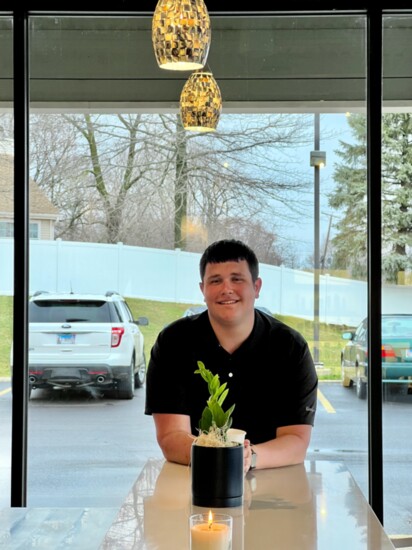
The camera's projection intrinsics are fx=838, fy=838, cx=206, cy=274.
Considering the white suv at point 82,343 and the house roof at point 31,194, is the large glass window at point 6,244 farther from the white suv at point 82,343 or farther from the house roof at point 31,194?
the white suv at point 82,343

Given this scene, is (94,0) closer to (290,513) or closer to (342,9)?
(342,9)

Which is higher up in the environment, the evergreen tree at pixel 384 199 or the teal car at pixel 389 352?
the evergreen tree at pixel 384 199

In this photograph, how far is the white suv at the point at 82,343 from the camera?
160 inches

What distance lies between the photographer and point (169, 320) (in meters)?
4.10

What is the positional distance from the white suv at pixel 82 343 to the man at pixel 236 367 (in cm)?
145

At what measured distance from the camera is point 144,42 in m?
4.05

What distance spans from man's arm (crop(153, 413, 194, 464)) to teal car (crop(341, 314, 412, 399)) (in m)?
1.63

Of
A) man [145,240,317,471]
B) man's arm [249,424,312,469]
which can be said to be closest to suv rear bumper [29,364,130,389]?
man [145,240,317,471]

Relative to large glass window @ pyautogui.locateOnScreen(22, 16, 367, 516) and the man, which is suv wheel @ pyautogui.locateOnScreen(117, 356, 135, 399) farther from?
the man

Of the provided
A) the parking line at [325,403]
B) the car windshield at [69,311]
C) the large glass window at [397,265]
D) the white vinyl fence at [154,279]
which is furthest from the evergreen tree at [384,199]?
the car windshield at [69,311]

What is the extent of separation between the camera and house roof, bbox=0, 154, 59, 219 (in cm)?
406

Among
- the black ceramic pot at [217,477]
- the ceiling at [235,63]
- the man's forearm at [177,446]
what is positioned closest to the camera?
the black ceramic pot at [217,477]

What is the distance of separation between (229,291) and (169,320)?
5.05ft

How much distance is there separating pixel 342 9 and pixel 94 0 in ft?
3.84
